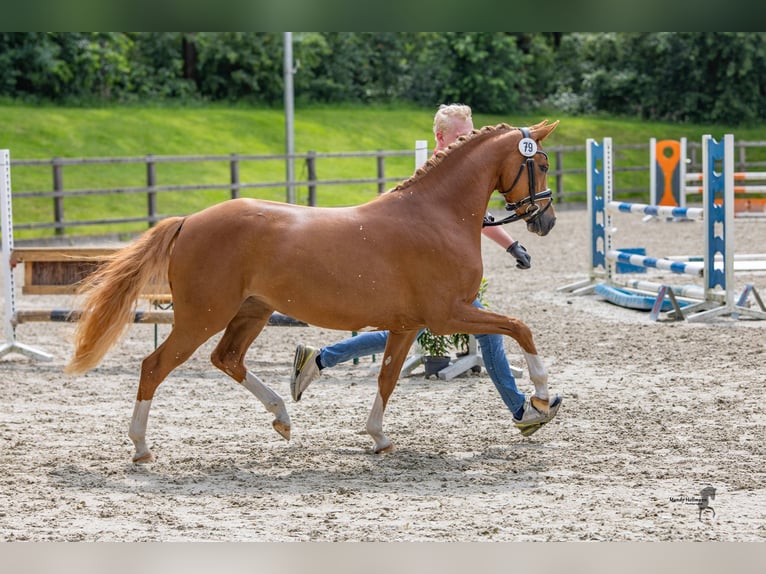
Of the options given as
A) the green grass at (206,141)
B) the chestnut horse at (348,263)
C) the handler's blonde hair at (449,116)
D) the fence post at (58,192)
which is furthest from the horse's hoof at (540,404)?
the green grass at (206,141)

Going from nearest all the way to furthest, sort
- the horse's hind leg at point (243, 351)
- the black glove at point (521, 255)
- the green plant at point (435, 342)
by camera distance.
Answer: the horse's hind leg at point (243, 351) → the black glove at point (521, 255) → the green plant at point (435, 342)

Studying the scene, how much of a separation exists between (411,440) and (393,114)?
83.9 feet

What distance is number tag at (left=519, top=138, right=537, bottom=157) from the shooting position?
525 cm

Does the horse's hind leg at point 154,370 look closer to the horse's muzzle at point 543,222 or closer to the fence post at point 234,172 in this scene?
the horse's muzzle at point 543,222

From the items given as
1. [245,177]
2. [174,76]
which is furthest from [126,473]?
[174,76]

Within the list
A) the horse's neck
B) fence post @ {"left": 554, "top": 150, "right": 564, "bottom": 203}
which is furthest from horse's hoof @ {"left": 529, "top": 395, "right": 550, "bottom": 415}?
fence post @ {"left": 554, "top": 150, "right": 564, "bottom": 203}

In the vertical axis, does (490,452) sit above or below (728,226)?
below

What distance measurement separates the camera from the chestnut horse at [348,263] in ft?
16.8

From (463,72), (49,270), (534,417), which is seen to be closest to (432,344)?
(534,417)

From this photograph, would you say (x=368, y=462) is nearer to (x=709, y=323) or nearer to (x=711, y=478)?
(x=711, y=478)

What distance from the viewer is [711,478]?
469 centimetres

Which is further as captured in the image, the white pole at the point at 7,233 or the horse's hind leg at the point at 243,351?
the white pole at the point at 7,233

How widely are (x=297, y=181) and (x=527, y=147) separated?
15.6 meters

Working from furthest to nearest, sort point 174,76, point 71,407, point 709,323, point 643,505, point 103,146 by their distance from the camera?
point 174,76, point 103,146, point 709,323, point 71,407, point 643,505
